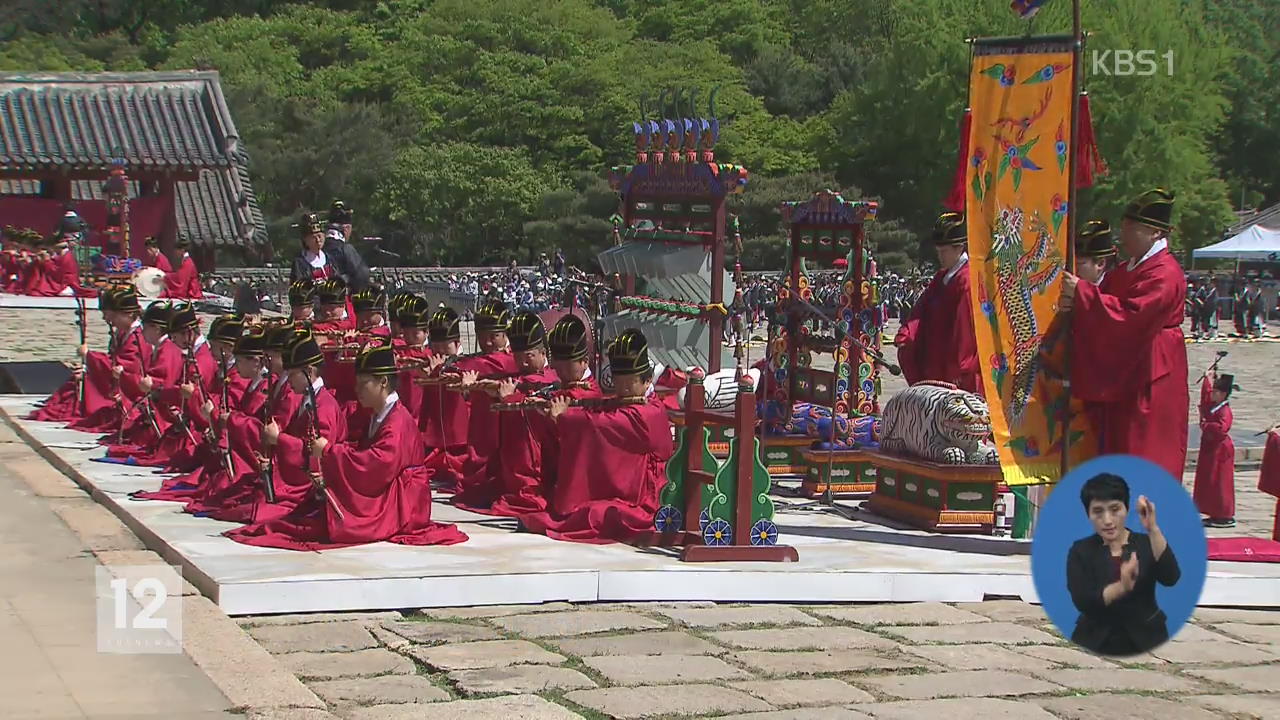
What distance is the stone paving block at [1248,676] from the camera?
6957 mm

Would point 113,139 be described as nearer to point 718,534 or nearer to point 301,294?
point 301,294

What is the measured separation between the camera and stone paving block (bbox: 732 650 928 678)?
272 inches

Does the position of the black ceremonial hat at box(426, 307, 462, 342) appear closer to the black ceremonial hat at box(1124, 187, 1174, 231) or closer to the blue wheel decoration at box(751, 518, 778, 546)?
the blue wheel decoration at box(751, 518, 778, 546)

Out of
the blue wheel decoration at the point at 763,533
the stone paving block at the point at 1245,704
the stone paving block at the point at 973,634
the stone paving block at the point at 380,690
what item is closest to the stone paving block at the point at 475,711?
the stone paving block at the point at 380,690

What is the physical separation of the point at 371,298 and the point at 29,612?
5.71 m

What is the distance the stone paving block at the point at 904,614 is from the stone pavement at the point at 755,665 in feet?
0.05

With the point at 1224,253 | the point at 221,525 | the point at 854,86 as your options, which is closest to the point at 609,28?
the point at 854,86

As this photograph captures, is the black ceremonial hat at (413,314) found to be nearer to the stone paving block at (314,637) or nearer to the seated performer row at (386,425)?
the seated performer row at (386,425)

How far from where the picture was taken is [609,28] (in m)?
51.5

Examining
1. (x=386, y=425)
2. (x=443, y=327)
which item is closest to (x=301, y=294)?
(x=443, y=327)

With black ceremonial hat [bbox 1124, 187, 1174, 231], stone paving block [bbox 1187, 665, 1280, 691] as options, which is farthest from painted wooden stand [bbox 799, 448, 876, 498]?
stone paving block [bbox 1187, 665, 1280, 691]

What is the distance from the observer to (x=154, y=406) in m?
12.4

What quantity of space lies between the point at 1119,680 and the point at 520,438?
4.50m

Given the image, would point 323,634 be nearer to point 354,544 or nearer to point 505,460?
point 354,544
